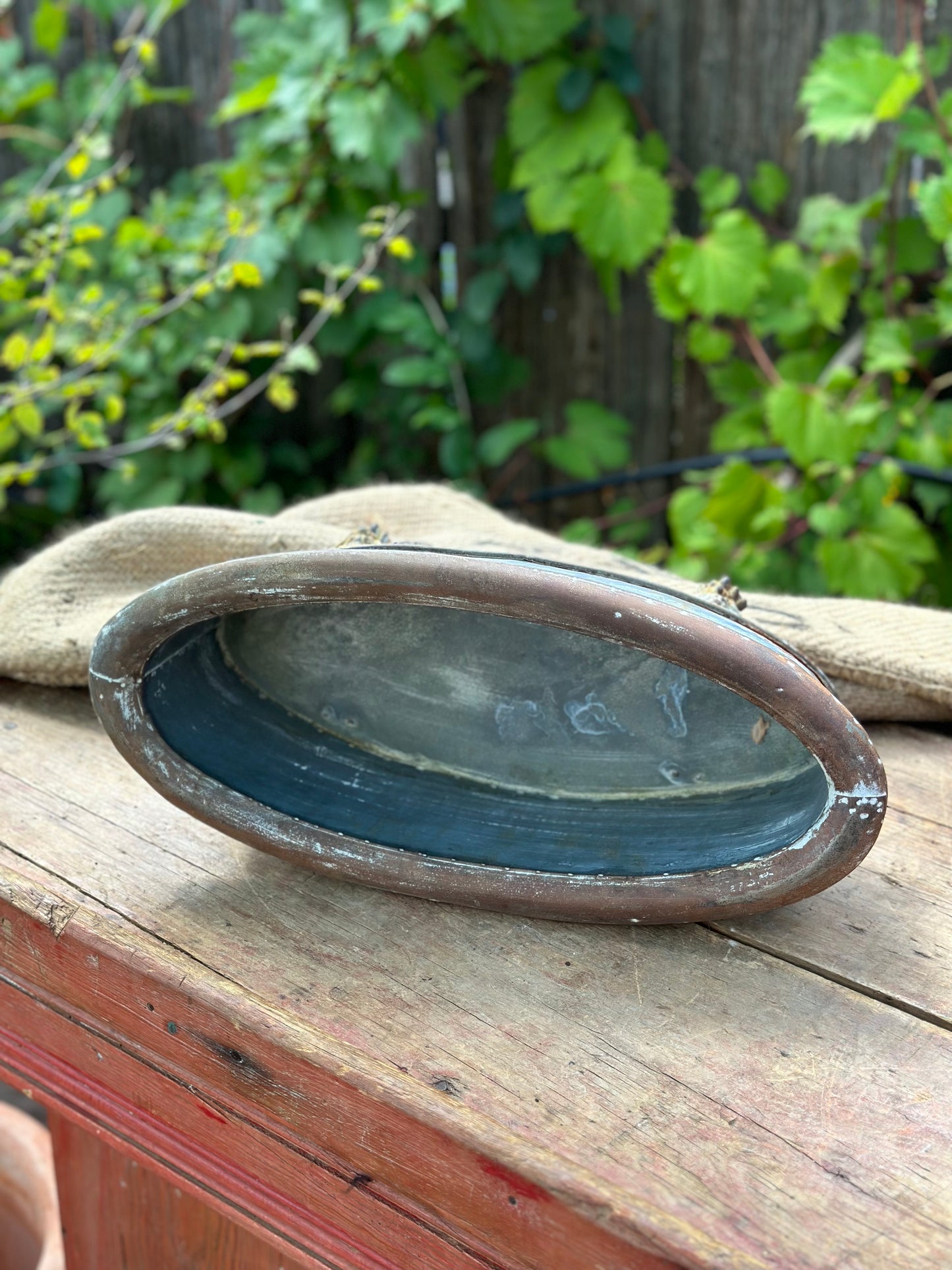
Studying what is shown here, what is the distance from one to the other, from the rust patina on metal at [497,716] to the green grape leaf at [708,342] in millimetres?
1960

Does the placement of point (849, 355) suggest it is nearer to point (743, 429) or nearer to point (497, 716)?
point (743, 429)

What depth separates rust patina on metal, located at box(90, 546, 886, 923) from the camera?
2.18 ft

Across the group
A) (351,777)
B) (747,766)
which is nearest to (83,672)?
(351,777)

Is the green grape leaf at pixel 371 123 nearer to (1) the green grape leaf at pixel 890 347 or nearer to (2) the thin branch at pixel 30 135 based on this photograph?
(2) the thin branch at pixel 30 135

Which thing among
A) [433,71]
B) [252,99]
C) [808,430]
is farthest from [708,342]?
[252,99]

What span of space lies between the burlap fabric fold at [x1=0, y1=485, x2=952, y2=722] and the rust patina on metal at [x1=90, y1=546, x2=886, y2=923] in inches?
11.2

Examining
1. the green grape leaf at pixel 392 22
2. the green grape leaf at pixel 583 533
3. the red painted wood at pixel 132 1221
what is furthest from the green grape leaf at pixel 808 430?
the red painted wood at pixel 132 1221

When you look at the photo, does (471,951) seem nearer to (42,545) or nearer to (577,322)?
(577,322)

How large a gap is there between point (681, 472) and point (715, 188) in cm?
71

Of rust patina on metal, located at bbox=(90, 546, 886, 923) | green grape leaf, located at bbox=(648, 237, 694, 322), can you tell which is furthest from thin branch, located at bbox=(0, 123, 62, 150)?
rust patina on metal, located at bbox=(90, 546, 886, 923)

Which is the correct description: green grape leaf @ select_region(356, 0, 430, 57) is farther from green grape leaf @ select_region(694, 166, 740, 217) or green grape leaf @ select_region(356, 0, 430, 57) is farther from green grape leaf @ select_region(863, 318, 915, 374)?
green grape leaf @ select_region(863, 318, 915, 374)

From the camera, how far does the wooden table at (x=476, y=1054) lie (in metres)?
0.63

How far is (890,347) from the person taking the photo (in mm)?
2332

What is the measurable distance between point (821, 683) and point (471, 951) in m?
0.32
